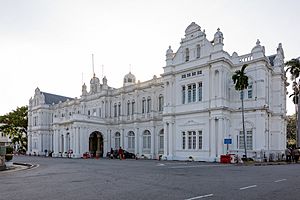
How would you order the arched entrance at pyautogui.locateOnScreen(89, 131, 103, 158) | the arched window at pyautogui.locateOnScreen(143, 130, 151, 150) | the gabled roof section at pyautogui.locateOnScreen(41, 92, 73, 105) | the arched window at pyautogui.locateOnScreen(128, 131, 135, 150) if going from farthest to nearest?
the gabled roof section at pyautogui.locateOnScreen(41, 92, 73, 105) → the arched entrance at pyautogui.locateOnScreen(89, 131, 103, 158) → the arched window at pyautogui.locateOnScreen(128, 131, 135, 150) → the arched window at pyautogui.locateOnScreen(143, 130, 151, 150)

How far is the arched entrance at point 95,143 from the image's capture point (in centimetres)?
5652

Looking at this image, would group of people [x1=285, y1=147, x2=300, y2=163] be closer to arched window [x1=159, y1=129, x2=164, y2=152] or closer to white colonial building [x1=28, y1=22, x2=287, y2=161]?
white colonial building [x1=28, y1=22, x2=287, y2=161]

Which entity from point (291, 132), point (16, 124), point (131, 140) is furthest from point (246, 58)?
point (16, 124)

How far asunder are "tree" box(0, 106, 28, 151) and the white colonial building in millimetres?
31610

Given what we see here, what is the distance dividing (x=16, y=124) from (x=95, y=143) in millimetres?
31364

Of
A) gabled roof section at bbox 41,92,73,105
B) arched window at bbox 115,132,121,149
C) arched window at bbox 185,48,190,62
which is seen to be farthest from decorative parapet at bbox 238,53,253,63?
gabled roof section at bbox 41,92,73,105

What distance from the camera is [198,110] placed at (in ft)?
125

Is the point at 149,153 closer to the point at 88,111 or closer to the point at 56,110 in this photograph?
the point at 88,111

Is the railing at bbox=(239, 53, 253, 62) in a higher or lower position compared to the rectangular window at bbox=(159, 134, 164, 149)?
higher

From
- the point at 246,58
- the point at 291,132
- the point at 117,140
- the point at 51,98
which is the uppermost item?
the point at 246,58

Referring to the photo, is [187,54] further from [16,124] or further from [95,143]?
[16,124]

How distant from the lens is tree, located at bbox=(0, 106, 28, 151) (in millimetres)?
79312

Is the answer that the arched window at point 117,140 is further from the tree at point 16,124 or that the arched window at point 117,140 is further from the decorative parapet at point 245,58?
the tree at point 16,124

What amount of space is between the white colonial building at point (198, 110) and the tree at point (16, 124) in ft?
104
